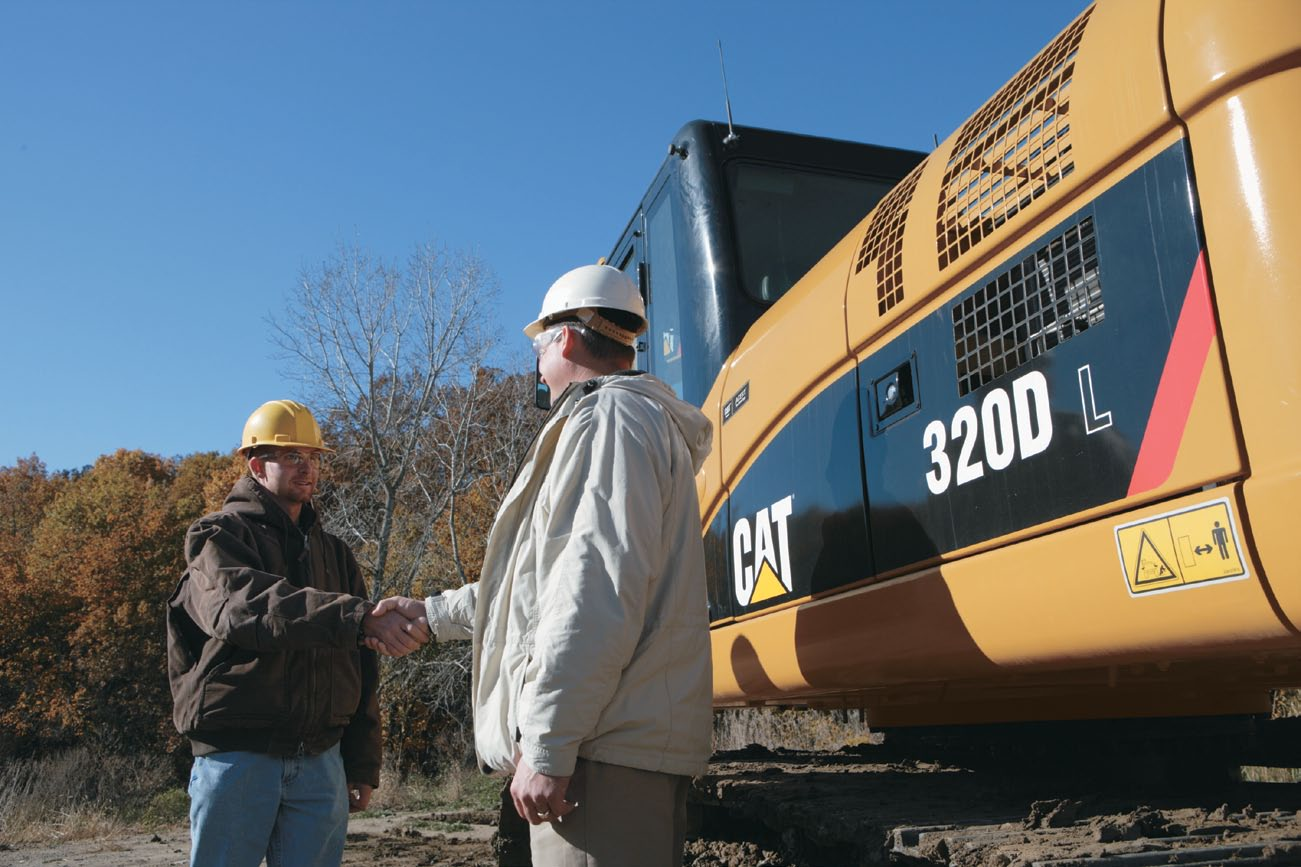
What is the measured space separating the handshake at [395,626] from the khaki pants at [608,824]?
36.3 inches

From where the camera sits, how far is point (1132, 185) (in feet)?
5.96

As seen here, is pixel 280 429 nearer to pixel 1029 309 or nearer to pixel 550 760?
pixel 550 760

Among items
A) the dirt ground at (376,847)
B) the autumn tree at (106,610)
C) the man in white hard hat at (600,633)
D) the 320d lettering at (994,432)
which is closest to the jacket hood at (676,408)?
the man in white hard hat at (600,633)

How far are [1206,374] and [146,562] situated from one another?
40927 mm

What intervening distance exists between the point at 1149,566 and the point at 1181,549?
8 cm

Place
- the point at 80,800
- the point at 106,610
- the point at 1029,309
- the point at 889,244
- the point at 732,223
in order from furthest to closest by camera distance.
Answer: the point at 106,610 → the point at 80,800 → the point at 732,223 → the point at 889,244 → the point at 1029,309

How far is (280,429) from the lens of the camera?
3.41 m

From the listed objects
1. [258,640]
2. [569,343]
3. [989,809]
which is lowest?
[989,809]

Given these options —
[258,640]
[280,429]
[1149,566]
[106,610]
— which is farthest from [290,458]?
[106,610]

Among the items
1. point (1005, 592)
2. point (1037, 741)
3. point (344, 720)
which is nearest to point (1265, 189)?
point (1005, 592)

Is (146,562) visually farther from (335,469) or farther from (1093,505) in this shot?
(1093,505)

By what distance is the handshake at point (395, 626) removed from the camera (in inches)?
110

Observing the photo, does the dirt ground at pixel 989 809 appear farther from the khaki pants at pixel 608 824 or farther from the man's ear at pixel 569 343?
the man's ear at pixel 569 343

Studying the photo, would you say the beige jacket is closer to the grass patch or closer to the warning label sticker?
the warning label sticker
